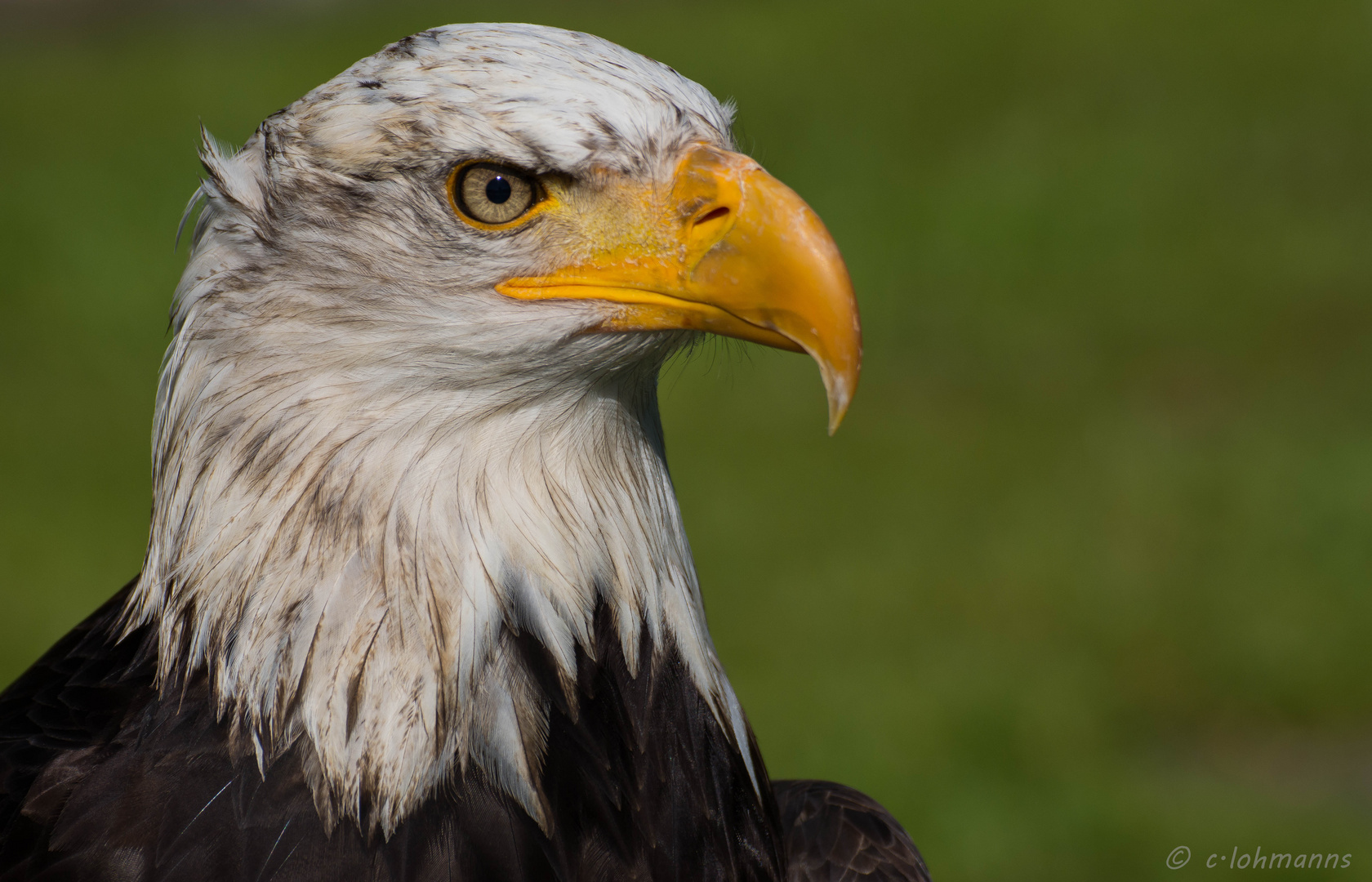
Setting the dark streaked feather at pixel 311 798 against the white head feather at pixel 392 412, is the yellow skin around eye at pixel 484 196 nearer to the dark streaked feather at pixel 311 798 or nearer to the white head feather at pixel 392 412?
the white head feather at pixel 392 412

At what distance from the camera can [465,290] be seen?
219cm

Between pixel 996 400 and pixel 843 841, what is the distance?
679 centimetres

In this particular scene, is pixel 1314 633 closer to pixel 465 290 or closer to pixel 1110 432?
pixel 1110 432

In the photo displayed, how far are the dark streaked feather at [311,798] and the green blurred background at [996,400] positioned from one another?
1.00m

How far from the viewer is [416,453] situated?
2.21 meters

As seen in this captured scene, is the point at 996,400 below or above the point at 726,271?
below

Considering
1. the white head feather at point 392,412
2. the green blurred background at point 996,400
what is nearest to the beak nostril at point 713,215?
the white head feather at point 392,412

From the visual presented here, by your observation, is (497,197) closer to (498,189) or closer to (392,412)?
(498,189)

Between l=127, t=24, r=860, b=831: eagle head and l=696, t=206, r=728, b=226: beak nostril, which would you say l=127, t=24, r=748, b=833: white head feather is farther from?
l=696, t=206, r=728, b=226: beak nostril

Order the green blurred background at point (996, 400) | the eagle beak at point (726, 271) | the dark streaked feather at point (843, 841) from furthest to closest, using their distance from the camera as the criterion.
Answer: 1. the green blurred background at point (996, 400)
2. the dark streaked feather at point (843, 841)
3. the eagle beak at point (726, 271)

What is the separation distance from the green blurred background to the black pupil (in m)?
1.01

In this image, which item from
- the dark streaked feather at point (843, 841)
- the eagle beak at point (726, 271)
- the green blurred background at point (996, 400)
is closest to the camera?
the eagle beak at point (726, 271)

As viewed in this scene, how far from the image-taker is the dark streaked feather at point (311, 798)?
213 cm

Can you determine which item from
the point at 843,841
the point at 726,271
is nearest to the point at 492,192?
the point at 726,271
